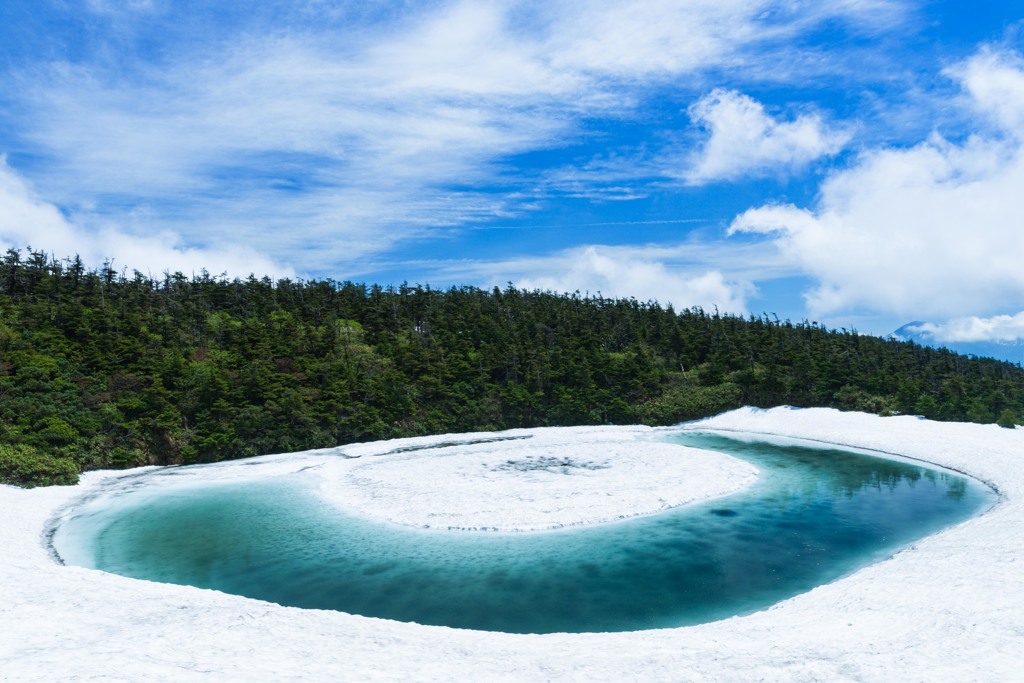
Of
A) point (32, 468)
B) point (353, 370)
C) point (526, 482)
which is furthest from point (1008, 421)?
point (32, 468)

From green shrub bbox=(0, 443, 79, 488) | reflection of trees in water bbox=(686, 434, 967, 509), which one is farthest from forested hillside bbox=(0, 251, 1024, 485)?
reflection of trees in water bbox=(686, 434, 967, 509)

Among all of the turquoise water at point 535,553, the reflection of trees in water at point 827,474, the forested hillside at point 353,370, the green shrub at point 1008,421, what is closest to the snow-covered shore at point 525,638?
the turquoise water at point 535,553

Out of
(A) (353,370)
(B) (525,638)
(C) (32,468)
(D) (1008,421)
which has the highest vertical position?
(A) (353,370)

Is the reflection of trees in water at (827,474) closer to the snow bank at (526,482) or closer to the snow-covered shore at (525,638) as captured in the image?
the snow bank at (526,482)

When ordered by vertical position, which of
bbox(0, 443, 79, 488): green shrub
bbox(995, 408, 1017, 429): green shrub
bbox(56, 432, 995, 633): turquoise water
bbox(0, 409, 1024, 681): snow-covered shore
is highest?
bbox(995, 408, 1017, 429): green shrub

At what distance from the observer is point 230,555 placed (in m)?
23.0

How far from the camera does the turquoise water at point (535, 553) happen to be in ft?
56.2

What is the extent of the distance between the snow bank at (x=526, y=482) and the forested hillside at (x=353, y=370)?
40.0 ft

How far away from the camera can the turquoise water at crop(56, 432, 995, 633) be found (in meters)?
17.1

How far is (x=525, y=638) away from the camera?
14.3 meters

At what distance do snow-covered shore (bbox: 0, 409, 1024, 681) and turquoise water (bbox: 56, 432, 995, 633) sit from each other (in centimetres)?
175

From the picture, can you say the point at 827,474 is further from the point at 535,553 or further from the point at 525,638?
the point at 525,638

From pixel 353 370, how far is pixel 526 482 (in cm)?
3255

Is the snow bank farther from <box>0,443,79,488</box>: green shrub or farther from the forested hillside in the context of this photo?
<box>0,443,79,488</box>: green shrub
